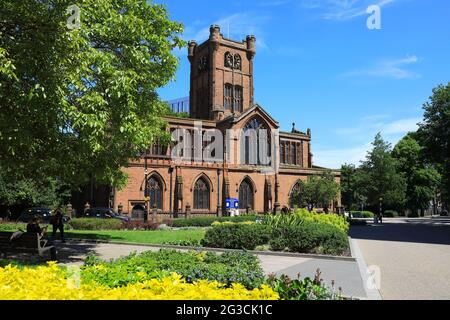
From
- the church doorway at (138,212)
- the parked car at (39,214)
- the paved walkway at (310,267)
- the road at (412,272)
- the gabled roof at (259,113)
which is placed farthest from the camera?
the gabled roof at (259,113)

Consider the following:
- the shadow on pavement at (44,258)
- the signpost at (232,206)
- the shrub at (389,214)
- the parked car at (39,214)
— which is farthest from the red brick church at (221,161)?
the shadow on pavement at (44,258)

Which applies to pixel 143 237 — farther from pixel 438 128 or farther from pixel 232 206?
pixel 438 128

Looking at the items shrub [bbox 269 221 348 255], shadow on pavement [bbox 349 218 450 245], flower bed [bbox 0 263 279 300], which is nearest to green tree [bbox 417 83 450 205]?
shadow on pavement [bbox 349 218 450 245]

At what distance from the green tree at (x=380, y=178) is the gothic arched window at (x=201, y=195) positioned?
966 inches

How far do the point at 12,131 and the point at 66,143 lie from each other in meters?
2.40

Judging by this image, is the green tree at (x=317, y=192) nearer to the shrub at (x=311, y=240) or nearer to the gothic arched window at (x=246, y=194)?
the gothic arched window at (x=246, y=194)

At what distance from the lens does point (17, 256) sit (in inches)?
498

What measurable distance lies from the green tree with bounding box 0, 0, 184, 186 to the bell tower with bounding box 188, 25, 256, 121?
4343cm

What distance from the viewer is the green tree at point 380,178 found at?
55875 millimetres

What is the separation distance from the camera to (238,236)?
16.2m

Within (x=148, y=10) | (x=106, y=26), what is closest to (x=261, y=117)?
(x=148, y=10)

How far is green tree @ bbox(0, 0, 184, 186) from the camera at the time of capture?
32.6 feet

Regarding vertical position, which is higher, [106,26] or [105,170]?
[106,26]
